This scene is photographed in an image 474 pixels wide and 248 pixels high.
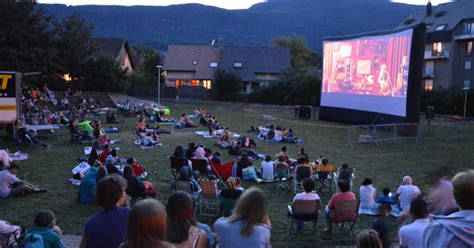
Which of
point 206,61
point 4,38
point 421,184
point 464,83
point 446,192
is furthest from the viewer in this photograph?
point 206,61

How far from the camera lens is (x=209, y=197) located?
10.1 meters

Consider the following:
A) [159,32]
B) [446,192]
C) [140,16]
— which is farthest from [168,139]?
[140,16]

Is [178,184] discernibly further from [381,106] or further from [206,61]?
[206,61]

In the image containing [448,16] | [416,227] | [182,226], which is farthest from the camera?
[448,16]

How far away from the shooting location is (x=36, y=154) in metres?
17.5

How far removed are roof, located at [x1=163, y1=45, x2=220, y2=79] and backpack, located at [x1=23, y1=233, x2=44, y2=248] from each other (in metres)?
58.9

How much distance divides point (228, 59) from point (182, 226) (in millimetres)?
61851

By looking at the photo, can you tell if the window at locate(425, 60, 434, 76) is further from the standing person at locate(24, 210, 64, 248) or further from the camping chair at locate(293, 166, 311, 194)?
the standing person at locate(24, 210, 64, 248)

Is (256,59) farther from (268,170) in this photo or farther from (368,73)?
(268,170)

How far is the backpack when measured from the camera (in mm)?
5426

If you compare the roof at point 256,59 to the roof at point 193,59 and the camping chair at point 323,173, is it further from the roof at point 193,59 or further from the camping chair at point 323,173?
the camping chair at point 323,173

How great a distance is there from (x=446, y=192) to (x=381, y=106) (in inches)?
976

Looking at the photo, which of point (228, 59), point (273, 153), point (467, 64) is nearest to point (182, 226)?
point (273, 153)

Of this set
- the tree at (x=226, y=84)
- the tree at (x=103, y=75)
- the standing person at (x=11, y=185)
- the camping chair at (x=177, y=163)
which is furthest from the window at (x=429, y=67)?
the standing person at (x=11, y=185)
